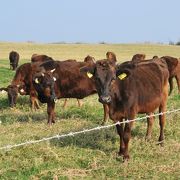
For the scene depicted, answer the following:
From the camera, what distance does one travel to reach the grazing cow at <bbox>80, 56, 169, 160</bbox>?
7371mm

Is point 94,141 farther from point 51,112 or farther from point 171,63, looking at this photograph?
point 171,63

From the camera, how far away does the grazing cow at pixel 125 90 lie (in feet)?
24.2

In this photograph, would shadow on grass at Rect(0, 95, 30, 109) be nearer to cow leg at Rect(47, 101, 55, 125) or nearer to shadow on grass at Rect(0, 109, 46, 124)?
shadow on grass at Rect(0, 109, 46, 124)

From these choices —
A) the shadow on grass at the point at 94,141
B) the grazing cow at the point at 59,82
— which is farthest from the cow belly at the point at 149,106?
the grazing cow at the point at 59,82

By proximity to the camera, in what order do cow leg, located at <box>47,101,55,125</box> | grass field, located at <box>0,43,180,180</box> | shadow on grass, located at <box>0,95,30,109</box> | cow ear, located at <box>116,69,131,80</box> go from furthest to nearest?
shadow on grass, located at <box>0,95,30,109</box>, cow leg, located at <box>47,101,55,125</box>, cow ear, located at <box>116,69,131,80</box>, grass field, located at <box>0,43,180,180</box>

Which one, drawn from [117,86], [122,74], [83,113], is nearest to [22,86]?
[83,113]

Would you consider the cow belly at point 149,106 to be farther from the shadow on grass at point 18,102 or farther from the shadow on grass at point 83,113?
the shadow on grass at point 18,102

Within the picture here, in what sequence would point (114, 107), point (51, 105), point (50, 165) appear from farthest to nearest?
point (51, 105) < point (114, 107) < point (50, 165)

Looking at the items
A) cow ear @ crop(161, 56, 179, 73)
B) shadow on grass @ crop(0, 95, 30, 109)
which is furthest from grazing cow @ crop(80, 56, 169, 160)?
cow ear @ crop(161, 56, 179, 73)

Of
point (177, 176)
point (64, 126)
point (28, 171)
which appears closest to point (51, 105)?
point (64, 126)

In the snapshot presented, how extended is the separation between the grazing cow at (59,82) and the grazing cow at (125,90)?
2901 millimetres

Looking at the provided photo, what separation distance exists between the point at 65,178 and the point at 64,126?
153 inches

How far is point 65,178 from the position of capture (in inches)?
258

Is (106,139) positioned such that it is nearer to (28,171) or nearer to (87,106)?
(28,171)
